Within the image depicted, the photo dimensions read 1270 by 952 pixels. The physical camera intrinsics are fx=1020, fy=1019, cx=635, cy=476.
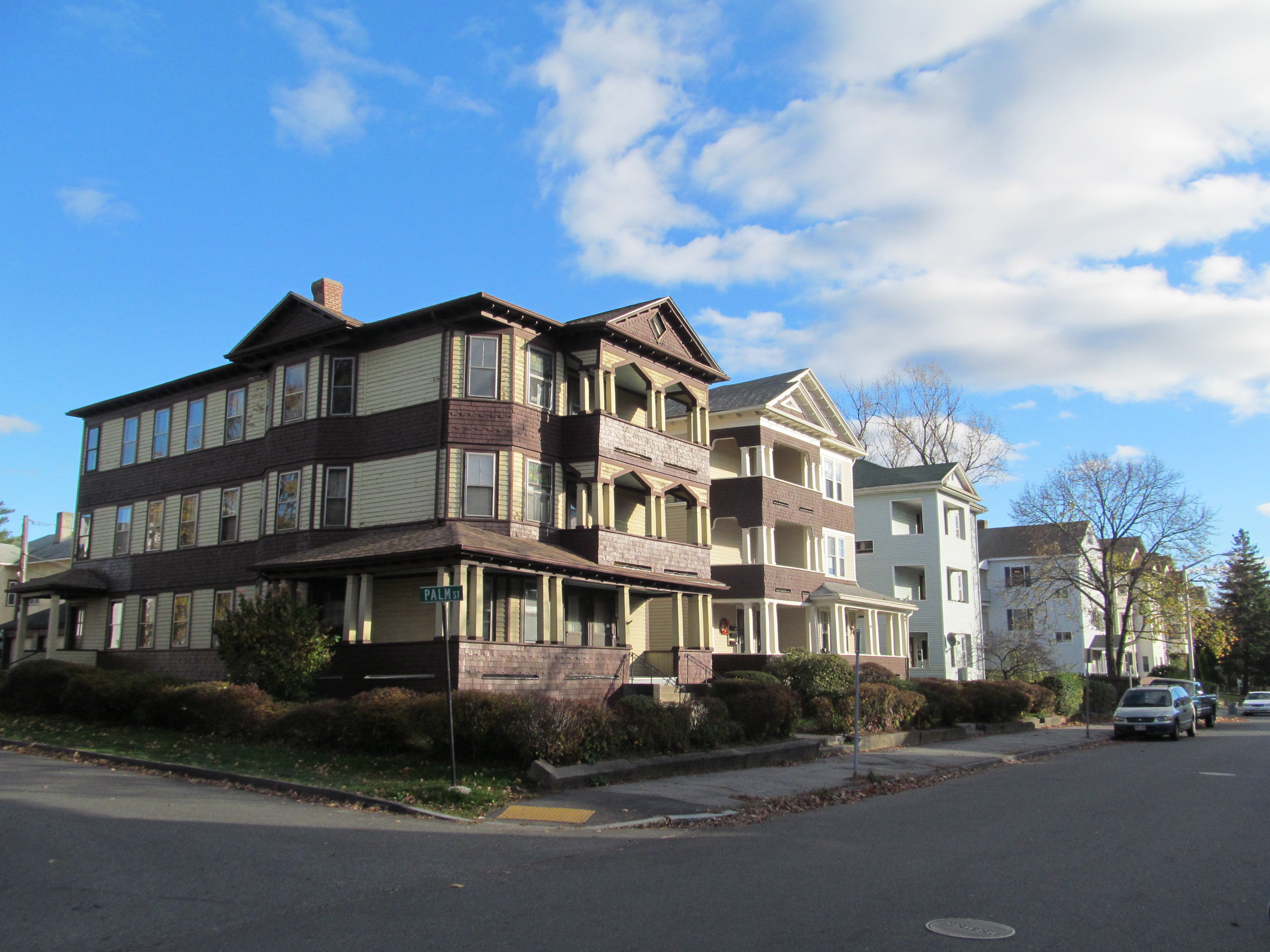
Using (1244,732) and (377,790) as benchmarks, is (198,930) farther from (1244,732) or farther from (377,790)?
(1244,732)

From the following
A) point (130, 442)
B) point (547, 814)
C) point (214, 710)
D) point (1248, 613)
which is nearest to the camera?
point (547, 814)

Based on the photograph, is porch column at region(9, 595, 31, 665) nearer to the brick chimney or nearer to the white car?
the brick chimney

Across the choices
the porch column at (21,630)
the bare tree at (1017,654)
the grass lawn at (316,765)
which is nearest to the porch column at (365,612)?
the grass lawn at (316,765)

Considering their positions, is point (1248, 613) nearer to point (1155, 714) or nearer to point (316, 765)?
point (1155, 714)

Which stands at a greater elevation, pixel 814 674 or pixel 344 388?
pixel 344 388

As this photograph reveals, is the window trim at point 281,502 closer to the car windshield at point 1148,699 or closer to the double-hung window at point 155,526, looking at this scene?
the double-hung window at point 155,526

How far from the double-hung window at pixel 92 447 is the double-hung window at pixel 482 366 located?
56.5 ft

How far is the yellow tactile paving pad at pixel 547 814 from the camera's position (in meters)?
12.6

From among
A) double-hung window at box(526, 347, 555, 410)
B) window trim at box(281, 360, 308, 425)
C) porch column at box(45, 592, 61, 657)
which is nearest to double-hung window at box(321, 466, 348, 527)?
window trim at box(281, 360, 308, 425)

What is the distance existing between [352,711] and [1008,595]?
59.3 m

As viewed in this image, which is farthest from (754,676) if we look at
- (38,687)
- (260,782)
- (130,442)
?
(130,442)

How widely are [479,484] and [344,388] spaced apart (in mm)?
5087

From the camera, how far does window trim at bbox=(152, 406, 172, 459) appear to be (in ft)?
107

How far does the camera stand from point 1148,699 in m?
31.8
